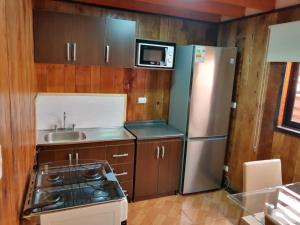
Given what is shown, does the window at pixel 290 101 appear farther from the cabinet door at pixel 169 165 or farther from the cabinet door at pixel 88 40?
the cabinet door at pixel 88 40

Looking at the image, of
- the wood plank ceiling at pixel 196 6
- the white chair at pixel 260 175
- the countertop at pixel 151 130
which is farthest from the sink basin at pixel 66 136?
the white chair at pixel 260 175

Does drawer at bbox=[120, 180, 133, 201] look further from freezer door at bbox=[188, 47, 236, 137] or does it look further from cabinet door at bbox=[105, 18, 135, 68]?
cabinet door at bbox=[105, 18, 135, 68]

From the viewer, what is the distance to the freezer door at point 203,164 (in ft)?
10.2

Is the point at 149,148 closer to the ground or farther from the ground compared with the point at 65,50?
closer to the ground

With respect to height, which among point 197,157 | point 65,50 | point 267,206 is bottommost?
point 197,157

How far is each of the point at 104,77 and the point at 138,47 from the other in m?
0.59

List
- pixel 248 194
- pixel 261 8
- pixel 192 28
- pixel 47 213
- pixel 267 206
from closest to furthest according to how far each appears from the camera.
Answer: pixel 47 213 → pixel 267 206 → pixel 248 194 → pixel 261 8 → pixel 192 28

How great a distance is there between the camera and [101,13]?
2.91m

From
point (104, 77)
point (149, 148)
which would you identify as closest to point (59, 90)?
point (104, 77)

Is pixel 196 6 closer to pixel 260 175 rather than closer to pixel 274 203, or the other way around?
pixel 260 175

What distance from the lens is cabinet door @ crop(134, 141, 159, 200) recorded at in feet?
9.46

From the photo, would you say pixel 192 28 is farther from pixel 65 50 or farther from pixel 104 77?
pixel 65 50

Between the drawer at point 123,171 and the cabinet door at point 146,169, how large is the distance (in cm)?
8

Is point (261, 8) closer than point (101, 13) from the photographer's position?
Yes
